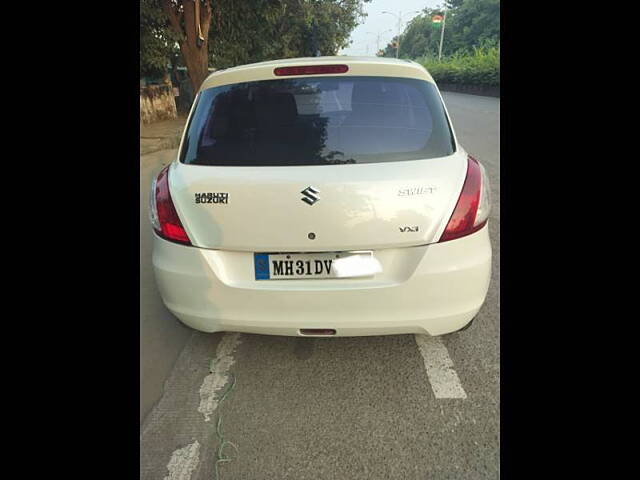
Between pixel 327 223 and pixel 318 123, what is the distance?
632 millimetres

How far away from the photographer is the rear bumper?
200 cm

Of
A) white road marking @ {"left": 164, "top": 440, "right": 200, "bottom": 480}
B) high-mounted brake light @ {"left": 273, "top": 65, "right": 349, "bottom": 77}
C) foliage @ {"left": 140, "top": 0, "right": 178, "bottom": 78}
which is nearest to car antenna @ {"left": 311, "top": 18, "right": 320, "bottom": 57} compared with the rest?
foliage @ {"left": 140, "top": 0, "right": 178, "bottom": 78}

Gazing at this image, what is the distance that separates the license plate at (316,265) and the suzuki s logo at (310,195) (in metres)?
0.25

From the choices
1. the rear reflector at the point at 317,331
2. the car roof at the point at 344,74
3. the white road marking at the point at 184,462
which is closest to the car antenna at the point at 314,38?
the car roof at the point at 344,74

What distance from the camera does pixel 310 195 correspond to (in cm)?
195

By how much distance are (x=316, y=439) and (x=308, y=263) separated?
83cm

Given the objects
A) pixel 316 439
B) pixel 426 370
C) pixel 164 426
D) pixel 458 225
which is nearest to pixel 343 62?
pixel 458 225

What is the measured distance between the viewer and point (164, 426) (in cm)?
212

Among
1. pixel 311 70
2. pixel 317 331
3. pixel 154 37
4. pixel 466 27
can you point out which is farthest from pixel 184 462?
pixel 466 27

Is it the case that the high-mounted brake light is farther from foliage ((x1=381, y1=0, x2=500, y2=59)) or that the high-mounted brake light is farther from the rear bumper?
foliage ((x1=381, y1=0, x2=500, y2=59))

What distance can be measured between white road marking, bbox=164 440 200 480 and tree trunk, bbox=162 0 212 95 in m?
12.0

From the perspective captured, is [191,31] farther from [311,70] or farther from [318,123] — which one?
[318,123]

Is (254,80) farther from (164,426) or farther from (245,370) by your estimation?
(164,426)

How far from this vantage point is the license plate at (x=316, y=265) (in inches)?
78.7
